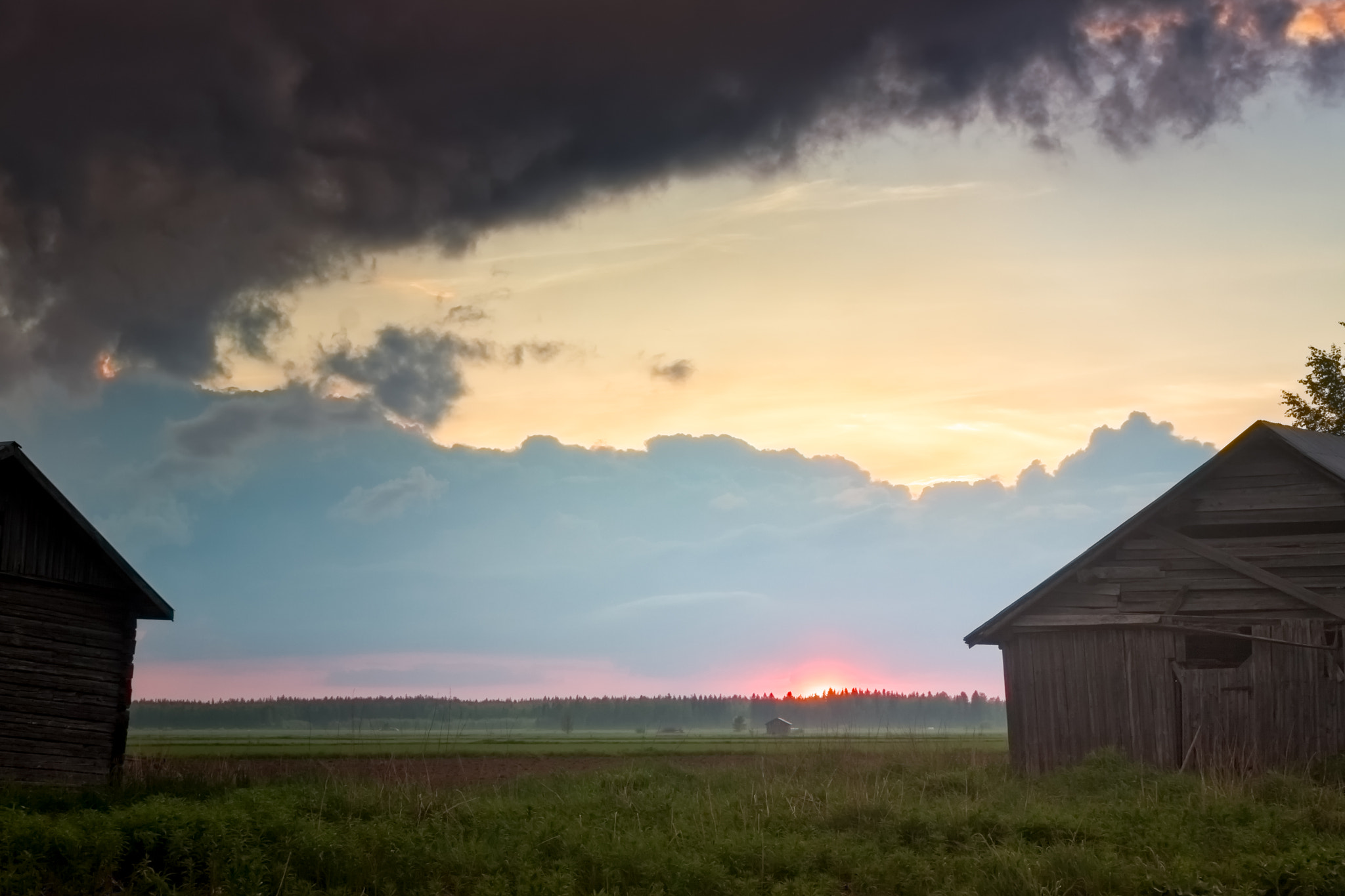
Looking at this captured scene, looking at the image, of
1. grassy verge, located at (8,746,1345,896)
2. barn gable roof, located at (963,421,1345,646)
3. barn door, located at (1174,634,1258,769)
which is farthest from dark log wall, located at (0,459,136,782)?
barn door, located at (1174,634,1258,769)

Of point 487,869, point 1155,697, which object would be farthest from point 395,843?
point 1155,697

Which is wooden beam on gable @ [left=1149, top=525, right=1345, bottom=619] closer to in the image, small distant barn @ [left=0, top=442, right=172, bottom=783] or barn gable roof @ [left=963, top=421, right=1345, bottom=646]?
barn gable roof @ [left=963, top=421, right=1345, bottom=646]

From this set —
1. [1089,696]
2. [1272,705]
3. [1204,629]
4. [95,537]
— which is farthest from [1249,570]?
[95,537]

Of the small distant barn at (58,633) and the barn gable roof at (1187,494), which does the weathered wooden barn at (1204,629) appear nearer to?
the barn gable roof at (1187,494)

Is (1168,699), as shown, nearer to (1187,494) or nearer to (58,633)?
(1187,494)

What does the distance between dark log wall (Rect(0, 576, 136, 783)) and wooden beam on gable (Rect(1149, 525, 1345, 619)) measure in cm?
2291

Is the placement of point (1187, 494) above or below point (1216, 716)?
above

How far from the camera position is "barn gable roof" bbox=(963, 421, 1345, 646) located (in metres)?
25.6

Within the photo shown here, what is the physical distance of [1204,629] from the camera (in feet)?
85.2

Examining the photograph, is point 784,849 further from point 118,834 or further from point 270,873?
point 118,834

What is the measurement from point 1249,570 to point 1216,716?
308 centimetres

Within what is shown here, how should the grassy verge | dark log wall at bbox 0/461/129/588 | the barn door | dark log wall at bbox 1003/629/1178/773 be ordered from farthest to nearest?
dark log wall at bbox 1003/629/1178/773 < dark log wall at bbox 0/461/129/588 < the barn door < the grassy verge

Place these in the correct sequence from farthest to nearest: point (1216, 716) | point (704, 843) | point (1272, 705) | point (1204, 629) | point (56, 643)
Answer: point (56, 643), point (1204, 629), point (1216, 716), point (1272, 705), point (704, 843)

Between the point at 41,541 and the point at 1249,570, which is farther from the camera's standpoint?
the point at 41,541
